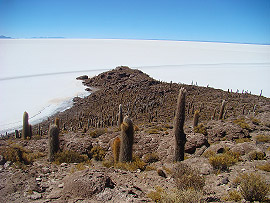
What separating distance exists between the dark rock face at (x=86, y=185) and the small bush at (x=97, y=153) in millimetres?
6028

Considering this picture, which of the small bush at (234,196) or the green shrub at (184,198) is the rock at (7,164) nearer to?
the green shrub at (184,198)

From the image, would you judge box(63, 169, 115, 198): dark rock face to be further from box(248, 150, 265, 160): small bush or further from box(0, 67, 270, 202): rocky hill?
box(248, 150, 265, 160): small bush

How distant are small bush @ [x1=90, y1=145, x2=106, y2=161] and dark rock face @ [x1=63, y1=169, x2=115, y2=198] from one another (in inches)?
237

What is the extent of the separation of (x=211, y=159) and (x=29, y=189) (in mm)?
6747

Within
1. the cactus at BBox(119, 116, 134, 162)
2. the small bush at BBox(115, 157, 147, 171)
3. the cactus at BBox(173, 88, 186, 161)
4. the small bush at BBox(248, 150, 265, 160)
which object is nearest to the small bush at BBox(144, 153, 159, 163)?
the cactus at BBox(173, 88, 186, 161)

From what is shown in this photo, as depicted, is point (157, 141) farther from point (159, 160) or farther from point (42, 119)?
point (42, 119)

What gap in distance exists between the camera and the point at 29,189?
6.31 metres

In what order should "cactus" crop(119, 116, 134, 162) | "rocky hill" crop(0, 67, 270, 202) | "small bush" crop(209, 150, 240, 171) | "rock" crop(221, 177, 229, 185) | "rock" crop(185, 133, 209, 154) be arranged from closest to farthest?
"rocky hill" crop(0, 67, 270, 202)
"rock" crop(221, 177, 229, 185)
"small bush" crop(209, 150, 240, 171)
"cactus" crop(119, 116, 134, 162)
"rock" crop(185, 133, 209, 154)

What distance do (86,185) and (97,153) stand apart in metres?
6.78

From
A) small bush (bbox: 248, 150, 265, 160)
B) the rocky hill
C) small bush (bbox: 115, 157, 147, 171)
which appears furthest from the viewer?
small bush (bbox: 115, 157, 147, 171)

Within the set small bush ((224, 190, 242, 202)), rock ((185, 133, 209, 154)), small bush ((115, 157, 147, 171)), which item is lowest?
small bush ((115, 157, 147, 171))

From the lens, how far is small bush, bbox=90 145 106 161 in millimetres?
12078

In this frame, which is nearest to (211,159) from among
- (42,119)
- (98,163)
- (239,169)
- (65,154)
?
(239,169)

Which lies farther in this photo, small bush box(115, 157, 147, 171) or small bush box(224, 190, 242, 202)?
small bush box(115, 157, 147, 171)
